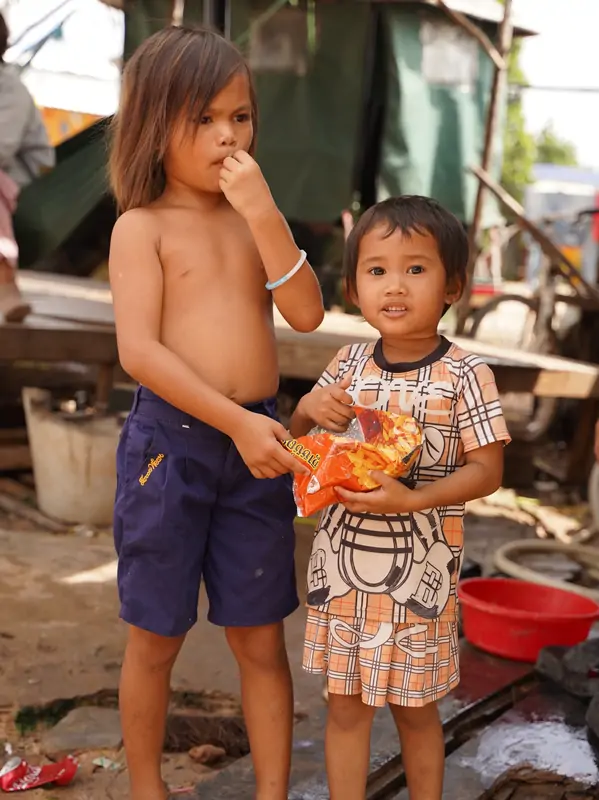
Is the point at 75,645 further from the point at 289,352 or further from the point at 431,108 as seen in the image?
the point at 431,108

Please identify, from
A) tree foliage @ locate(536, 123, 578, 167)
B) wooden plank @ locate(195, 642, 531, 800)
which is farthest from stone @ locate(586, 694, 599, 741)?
tree foliage @ locate(536, 123, 578, 167)

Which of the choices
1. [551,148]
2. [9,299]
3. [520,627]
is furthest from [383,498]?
[551,148]

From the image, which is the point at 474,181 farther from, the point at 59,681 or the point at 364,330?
the point at 59,681

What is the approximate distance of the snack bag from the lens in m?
1.83

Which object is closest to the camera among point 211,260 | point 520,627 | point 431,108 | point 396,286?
point 396,286

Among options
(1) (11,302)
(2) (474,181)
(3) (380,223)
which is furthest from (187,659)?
(2) (474,181)

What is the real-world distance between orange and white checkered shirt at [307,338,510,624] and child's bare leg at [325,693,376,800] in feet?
0.66

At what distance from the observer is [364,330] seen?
5.79 metres

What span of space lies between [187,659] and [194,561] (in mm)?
1237

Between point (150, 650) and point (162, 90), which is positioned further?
point (150, 650)

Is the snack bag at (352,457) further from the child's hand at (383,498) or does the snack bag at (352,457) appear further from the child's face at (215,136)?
the child's face at (215,136)

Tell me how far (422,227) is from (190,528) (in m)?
0.75

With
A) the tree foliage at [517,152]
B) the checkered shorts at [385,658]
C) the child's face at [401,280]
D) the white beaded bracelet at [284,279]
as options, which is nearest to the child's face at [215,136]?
Answer: the white beaded bracelet at [284,279]

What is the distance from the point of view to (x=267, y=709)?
2113mm
